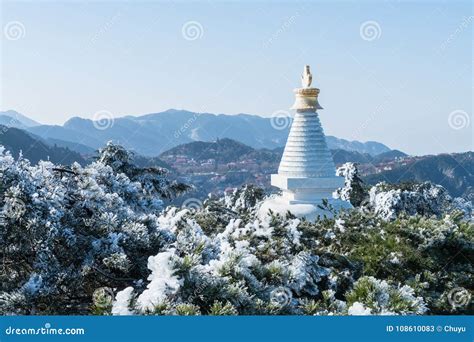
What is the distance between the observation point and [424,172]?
119875mm

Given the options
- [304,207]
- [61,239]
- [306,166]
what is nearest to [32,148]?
[306,166]

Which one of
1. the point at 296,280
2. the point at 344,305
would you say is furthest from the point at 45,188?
the point at 344,305

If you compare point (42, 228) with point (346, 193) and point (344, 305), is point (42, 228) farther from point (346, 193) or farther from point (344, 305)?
point (346, 193)

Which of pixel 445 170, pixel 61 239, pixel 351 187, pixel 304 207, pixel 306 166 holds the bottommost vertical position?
pixel 304 207

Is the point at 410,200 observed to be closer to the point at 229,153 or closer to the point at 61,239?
the point at 61,239

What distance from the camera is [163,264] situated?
4633 mm

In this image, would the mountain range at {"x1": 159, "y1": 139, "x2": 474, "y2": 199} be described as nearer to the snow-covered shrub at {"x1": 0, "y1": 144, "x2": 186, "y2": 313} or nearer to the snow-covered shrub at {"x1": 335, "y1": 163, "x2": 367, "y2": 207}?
the snow-covered shrub at {"x1": 335, "y1": 163, "x2": 367, "y2": 207}

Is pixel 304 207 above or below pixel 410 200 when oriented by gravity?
below

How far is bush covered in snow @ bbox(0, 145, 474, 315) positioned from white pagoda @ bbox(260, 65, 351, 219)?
31.6 feet

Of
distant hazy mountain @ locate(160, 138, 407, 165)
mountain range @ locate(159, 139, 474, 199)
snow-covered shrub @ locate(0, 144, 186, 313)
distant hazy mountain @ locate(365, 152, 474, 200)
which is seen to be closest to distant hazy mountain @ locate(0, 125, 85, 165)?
mountain range @ locate(159, 139, 474, 199)

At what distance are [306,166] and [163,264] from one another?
1554cm

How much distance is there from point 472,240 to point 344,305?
563cm

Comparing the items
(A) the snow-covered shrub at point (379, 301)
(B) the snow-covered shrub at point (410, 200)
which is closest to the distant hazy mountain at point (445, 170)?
(B) the snow-covered shrub at point (410, 200)

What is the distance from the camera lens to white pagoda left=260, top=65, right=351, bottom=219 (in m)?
19.5
